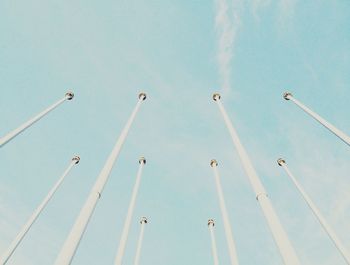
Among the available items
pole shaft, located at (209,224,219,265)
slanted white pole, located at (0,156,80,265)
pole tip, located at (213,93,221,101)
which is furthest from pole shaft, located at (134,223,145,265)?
pole tip, located at (213,93,221,101)

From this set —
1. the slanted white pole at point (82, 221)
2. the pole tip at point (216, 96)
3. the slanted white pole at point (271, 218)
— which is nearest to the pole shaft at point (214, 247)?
the pole tip at point (216, 96)

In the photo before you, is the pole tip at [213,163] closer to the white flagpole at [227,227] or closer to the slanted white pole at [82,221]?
the white flagpole at [227,227]

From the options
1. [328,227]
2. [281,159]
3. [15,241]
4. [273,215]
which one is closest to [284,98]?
[281,159]

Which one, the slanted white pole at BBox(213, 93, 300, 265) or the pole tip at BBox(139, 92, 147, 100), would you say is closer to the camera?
the slanted white pole at BBox(213, 93, 300, 265)

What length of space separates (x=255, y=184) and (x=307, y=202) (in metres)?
11.1

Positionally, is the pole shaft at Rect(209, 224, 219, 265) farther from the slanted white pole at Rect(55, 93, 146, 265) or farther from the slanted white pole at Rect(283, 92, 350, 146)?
the slanted white pole at Rect(55, 93, 146, 265)

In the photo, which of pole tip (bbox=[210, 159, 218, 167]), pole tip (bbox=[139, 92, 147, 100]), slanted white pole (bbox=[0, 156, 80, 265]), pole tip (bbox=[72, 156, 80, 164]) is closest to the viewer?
slanted white pole (bbox=[0, 156, 80, 265])

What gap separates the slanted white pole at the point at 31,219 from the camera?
51.5 feet

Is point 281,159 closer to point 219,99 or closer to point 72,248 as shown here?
point 219,99

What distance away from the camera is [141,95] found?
19.6 metres

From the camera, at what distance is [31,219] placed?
Answer: 709 inches

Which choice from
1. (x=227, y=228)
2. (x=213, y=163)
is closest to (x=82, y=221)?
(x=227, y=228)

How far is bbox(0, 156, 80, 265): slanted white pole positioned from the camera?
15.7 metres

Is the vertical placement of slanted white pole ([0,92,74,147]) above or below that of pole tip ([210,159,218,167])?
below
